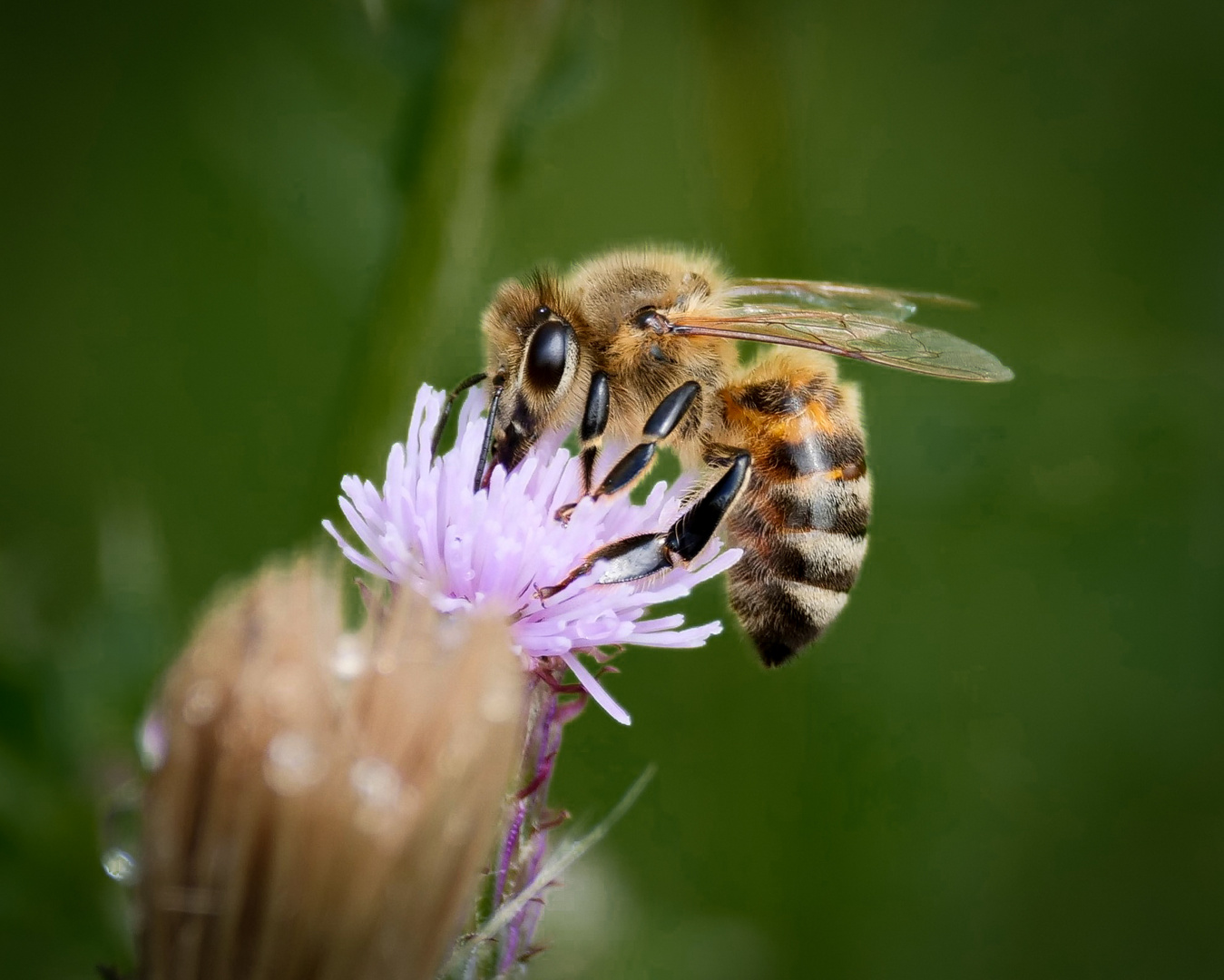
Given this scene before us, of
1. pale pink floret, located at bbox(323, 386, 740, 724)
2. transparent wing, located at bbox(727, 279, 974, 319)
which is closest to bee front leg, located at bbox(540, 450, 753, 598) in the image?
pale pink floret, located at bbox(323, 386, 740, 724)

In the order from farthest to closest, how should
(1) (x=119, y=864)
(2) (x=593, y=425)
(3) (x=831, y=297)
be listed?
(3) (x=831, y=297), (2) (x=593, y=425), (1) (x=119, y=864)

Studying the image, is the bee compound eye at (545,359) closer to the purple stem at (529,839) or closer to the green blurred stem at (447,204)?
the green blurred stem at (447,204)

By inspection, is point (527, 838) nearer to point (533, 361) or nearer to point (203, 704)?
point (203, 704)

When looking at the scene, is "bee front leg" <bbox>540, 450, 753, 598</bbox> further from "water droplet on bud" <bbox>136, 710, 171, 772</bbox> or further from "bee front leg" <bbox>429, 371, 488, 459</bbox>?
"water droplet on bud" <bbox>136, 710, 171, 772</bbox>

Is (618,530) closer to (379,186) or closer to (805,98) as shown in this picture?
(379,186)

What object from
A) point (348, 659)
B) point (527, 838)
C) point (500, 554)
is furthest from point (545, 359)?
point (348, 659)

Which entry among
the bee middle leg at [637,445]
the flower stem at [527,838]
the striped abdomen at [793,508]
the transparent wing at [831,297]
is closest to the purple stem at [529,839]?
the flower stem at [527,838]
